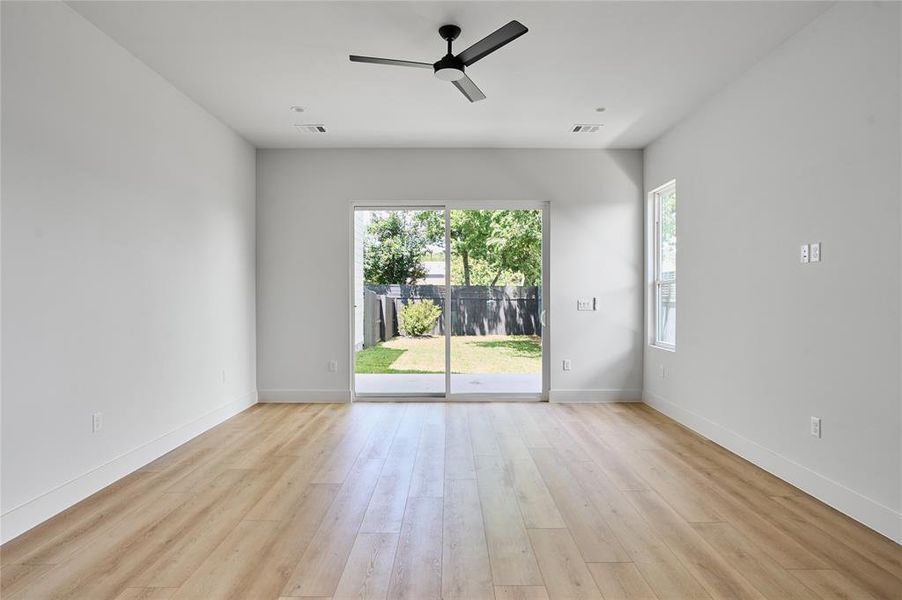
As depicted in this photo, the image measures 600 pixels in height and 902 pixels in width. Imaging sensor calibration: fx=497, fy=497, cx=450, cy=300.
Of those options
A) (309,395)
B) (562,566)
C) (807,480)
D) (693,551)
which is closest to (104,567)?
(562,566)

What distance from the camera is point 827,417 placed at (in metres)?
2.80

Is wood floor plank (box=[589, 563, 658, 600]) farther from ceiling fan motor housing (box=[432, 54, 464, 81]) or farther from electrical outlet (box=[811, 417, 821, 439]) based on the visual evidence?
ceiling fan motor housing (box=[432, 54, 464, 81])

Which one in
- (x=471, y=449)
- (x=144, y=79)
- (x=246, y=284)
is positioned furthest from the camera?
(x=246, y=284)

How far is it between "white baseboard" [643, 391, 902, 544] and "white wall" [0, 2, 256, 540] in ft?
13.6

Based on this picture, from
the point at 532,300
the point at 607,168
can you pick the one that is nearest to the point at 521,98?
the point at 607,168

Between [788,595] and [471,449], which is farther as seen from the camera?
[471,449]

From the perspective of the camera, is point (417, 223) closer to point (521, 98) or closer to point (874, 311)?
point (521, 98)

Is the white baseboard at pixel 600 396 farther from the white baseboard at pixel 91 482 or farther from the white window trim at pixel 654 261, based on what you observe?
the white baseboard at pixel 91 482

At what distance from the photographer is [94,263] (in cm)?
293

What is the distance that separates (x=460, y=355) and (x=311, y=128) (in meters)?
2.77

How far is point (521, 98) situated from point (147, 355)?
3.38 metres

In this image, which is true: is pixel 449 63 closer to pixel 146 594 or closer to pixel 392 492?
Result: pixel 392 492

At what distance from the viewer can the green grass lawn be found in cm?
549

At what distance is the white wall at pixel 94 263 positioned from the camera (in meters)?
2.43
